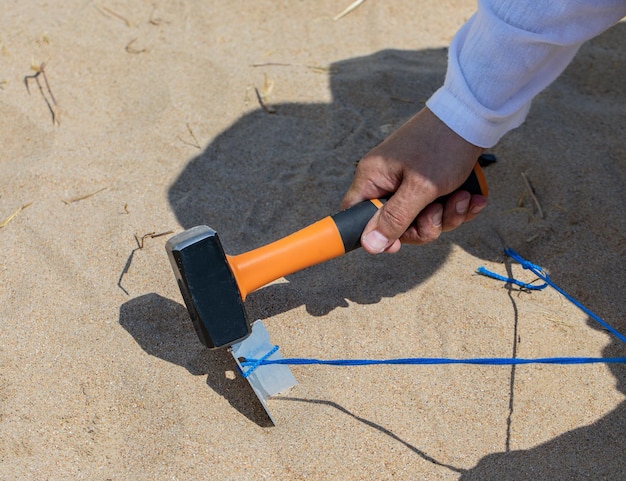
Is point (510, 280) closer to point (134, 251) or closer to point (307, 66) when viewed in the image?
point (134, 251)

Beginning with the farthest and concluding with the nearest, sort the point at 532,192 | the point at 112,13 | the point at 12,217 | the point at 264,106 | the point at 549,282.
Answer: the point at 112,13 → the point at 264,106 → the point at 532,192 → the point at 12,217 → the point at 549,282

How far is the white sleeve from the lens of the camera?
Result: 1.35 metres

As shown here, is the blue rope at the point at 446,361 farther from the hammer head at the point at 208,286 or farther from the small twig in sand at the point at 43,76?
the small twig in sand at the point at 43,76

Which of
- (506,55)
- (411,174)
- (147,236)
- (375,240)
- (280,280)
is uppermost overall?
(506,55)

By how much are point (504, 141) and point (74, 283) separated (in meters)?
1.34

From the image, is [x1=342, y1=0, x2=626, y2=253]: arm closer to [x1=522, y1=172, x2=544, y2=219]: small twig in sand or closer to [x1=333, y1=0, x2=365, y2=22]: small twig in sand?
[x1=522, y1=172, x2=544, y2=219]: small twig in sand

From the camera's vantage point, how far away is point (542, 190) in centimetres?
201

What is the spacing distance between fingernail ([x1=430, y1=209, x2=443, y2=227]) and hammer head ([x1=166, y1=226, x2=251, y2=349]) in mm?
498

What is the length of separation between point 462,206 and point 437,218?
6cm

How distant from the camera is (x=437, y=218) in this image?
159 cm

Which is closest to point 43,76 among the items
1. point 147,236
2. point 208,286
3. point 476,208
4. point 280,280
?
point 147,236

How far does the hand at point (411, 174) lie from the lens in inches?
58.4

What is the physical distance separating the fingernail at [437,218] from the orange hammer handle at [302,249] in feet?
0.46

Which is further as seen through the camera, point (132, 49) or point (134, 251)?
point (132, 49)
